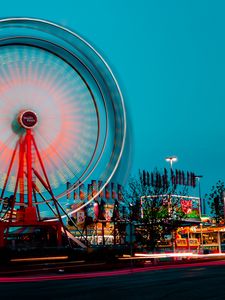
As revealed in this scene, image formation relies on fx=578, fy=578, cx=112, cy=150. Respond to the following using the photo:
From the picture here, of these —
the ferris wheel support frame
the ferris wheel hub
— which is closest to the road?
the ferris wheel support frame

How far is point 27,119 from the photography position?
3275 centimetres

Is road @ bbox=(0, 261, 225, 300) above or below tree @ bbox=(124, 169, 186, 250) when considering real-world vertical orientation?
below

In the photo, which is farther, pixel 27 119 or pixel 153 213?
pixel 153 213

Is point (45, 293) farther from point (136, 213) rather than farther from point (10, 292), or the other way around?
point (136, 213)

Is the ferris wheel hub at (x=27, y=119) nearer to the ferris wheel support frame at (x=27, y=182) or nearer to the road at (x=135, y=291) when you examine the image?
the ferris wheel support frame at (x=27, y=182)

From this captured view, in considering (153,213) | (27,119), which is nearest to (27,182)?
(27,119)

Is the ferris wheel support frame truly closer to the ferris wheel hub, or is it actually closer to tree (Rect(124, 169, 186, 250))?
the ferris wheel hub

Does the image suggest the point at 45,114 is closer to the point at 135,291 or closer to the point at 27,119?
the point at 27,119

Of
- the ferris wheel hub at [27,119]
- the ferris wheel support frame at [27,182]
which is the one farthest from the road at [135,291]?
the ferris wheel hub at [27,119]

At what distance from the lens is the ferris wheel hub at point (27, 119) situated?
32.6 metres

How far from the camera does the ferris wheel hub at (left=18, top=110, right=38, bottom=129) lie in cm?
3262

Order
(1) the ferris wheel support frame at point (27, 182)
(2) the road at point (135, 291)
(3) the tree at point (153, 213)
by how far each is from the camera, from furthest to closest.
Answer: (3) the tree at point (153, 213) → (1) the ferris wheel support frame at point (27, 182) → (2) the road at point (135, 291)

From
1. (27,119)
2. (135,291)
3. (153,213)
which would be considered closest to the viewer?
(135,291)

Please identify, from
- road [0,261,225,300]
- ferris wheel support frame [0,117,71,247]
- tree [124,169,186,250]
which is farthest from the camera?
tree [124,169,186,250]
